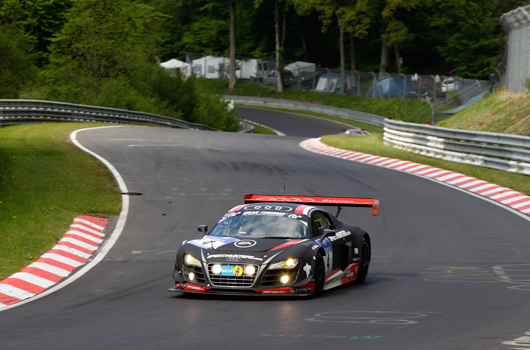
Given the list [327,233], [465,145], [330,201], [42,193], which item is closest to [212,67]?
[465,145]

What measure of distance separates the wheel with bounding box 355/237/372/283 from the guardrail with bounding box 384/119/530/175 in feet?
41.4

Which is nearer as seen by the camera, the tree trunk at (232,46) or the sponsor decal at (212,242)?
the sponsor decal at (212,242)

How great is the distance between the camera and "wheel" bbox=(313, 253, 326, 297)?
11469mm

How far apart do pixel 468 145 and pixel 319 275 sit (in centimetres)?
1840

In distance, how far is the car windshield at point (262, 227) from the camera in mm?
12191

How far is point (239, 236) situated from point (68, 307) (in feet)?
8.61

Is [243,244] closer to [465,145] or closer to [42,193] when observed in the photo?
[42,193]

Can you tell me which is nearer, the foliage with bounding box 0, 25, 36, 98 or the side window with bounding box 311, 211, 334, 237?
the side window with bounding box 311, 211, 334, 237

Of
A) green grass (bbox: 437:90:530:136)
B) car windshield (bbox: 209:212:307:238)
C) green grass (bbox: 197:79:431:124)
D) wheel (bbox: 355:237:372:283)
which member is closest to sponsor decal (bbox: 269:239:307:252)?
car windshield (bbox: 209:212:307:238)

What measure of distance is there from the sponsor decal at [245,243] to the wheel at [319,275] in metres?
0.89

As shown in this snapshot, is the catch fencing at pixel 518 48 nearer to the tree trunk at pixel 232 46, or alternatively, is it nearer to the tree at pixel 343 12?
the tree at pixel 343 12

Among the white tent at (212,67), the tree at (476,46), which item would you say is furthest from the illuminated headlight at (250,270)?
the white tent at (212,67)

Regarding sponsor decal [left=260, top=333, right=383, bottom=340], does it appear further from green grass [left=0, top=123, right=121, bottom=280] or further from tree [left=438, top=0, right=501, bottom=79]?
tree [left=438, top=0, right=501, bottom=79]

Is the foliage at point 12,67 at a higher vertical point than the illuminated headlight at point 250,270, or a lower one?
higher
